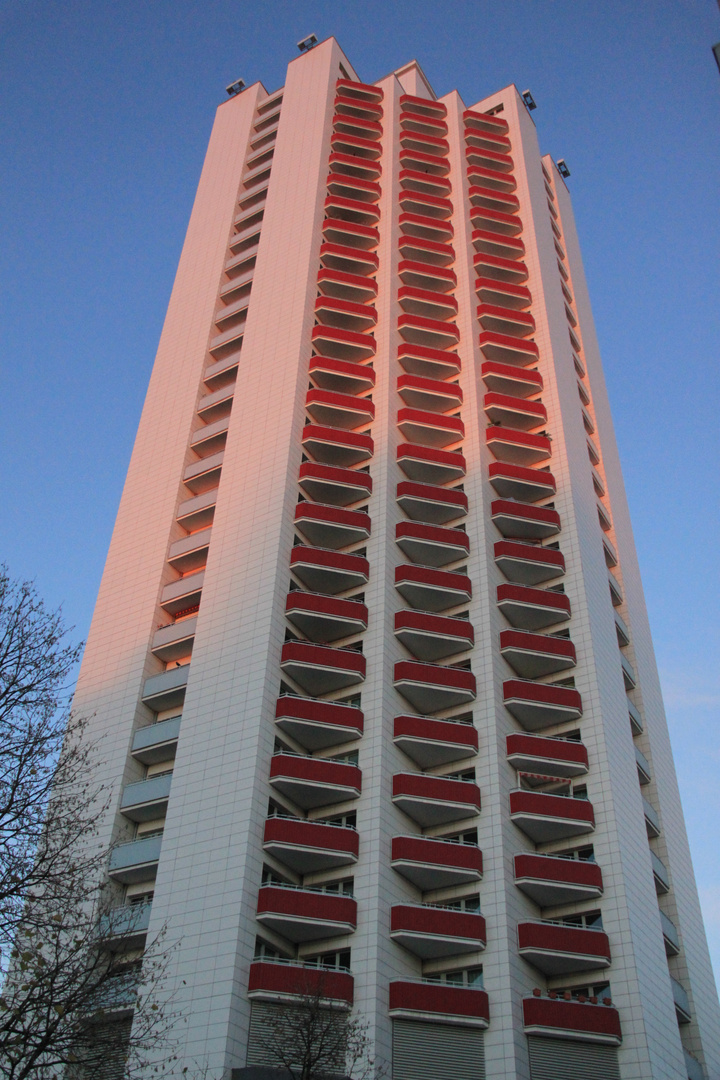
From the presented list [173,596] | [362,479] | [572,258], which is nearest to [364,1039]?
[173,596]

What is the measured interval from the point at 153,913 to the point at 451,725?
18173 millimetres

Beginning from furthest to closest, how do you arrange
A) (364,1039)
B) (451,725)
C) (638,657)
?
(638,657) → (451,725) → (364,1039)

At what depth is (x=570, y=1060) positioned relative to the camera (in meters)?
46.7

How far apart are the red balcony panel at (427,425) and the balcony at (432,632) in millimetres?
16059

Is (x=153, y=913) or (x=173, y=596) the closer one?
(x=153, y=913)

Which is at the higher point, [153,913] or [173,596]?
[173,596]

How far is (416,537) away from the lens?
65938 mm

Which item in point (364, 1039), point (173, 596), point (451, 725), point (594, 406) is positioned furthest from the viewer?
point (594, 406)

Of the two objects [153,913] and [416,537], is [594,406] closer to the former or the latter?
[416,537]

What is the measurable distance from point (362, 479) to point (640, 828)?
2703 cm

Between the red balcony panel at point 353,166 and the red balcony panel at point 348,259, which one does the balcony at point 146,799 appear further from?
the red balcony panel at point 353,166

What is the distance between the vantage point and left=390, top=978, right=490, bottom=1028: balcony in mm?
46719

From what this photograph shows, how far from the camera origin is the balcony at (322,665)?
189 ft

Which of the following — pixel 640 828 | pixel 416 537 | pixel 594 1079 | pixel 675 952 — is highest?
pixel 416 537
